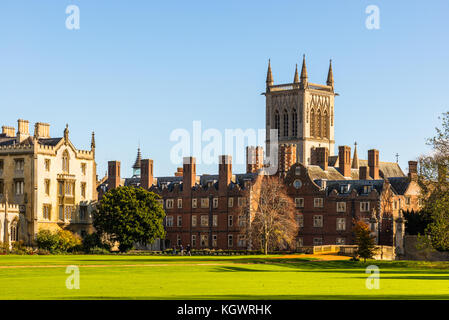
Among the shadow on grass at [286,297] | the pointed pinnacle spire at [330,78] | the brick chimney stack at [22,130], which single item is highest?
the pointed pinnacle spire at [330,78]

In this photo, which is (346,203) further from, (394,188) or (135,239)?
(135,239)

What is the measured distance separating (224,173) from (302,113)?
4536 centimetres

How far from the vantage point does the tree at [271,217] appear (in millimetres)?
91812

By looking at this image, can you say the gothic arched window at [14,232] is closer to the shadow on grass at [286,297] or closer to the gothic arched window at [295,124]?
the shadow on grass at [286,297]

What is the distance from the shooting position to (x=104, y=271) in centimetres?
4809

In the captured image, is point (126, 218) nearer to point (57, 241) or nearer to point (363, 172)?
point (57, 241)

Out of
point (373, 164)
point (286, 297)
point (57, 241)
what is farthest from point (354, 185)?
point (286, 297)

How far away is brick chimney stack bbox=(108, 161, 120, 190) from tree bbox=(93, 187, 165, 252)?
25.4 metres

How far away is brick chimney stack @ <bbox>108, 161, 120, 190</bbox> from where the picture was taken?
11475 cm

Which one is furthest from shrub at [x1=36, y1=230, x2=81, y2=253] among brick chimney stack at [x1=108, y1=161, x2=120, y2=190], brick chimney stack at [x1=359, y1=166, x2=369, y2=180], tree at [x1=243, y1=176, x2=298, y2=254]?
brick chimney stack at [x1=359, y1=166, x2=369, y2=180]

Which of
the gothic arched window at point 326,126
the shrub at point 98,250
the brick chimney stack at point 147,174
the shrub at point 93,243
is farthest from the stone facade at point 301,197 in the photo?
the gothic arched window at point 326,126

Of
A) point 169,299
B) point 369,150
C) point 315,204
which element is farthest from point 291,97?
point 169,299

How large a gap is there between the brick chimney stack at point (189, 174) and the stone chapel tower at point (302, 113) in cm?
3977

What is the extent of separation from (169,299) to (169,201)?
8277cm
